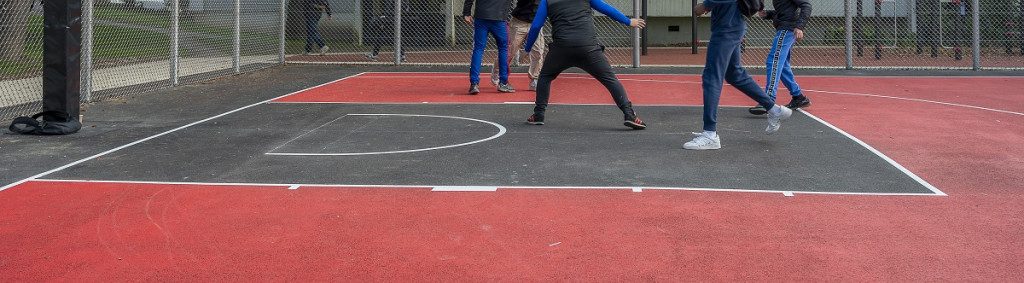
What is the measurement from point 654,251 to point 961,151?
4564 millimetres

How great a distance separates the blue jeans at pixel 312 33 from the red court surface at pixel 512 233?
13.2m

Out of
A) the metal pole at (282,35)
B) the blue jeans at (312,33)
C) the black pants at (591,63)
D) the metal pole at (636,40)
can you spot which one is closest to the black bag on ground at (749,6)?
the black pants at (591,63)

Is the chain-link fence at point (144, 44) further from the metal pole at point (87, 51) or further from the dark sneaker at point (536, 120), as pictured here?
the dark sneaker at point (536, 120)

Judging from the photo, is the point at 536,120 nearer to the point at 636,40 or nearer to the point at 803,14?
the point at 803,14

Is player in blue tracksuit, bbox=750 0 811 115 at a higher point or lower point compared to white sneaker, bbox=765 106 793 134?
higher

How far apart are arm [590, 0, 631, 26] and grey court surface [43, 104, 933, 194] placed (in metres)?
1.07

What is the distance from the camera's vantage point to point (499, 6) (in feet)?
42.9

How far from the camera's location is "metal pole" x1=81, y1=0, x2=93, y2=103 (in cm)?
1291

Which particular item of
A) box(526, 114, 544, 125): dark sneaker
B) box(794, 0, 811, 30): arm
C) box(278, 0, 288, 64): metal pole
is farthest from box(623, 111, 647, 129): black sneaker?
box(278, 0, 288, 64): metal pole

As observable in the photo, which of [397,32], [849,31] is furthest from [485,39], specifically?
[849,31]

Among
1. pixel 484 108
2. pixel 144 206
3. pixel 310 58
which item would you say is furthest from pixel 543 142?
pixel 310 58

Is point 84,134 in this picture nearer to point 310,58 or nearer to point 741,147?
point 741,147

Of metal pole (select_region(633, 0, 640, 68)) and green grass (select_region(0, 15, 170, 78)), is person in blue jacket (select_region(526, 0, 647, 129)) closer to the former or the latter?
green grass (select_region(0, 15, 170, 78))

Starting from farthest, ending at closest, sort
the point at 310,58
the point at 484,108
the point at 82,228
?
1. the point at 310,58
2. the point at 484,108
3. the point at 82,228
